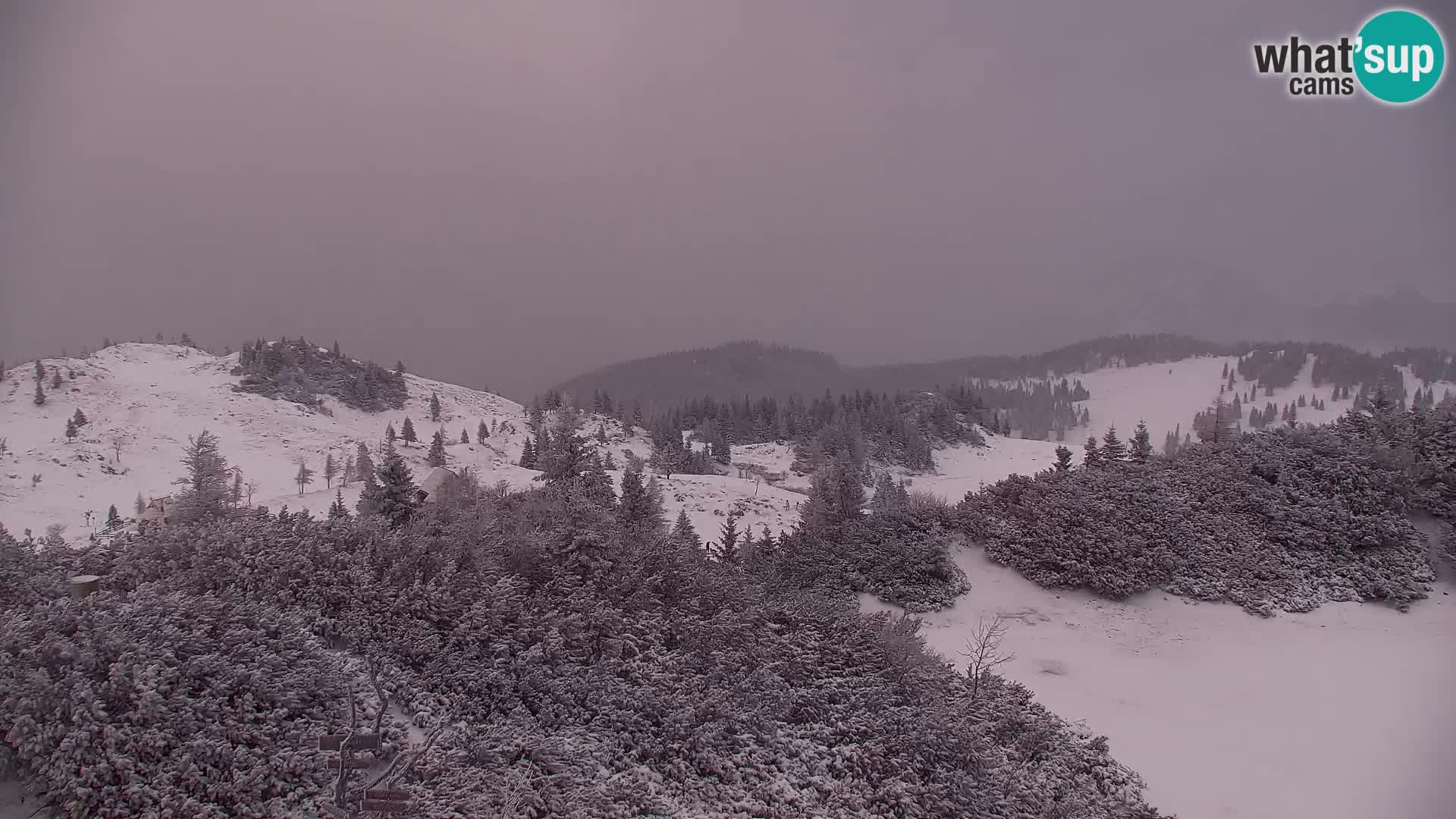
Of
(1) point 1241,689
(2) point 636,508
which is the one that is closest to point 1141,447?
(1) point 1241,689

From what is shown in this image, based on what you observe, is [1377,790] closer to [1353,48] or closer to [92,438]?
[1353,48]

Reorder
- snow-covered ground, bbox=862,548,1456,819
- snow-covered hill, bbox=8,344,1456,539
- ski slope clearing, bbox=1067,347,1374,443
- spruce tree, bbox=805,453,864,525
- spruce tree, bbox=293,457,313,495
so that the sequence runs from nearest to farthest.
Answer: snow-covered ground, bbox=862,548,1456,819
spruce tree, bbox=805,453,864,525
snow-covered hill, bbox=8,344,1456,539
spruce tree, bbox=293,457,313,495
ski slope clearing, bbox=1067,347,1374,443

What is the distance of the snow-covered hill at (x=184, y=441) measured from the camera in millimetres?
41094

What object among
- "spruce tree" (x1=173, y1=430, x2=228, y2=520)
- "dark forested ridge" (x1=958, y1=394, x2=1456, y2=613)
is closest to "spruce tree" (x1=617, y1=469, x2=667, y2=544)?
"spruce tree" (x1=173, y1=430, x2=228, y2=520)

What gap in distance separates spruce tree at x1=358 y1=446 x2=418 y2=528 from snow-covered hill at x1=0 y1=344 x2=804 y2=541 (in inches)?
824

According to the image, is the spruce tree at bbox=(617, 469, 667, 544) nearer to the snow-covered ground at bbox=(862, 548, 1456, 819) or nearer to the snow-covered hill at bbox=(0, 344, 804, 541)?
the snow-covered ground at bbox=(862, 548, 1456, 819)

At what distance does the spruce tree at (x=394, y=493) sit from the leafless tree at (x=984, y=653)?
1474 centimetres

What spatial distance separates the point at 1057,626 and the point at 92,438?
75007mm

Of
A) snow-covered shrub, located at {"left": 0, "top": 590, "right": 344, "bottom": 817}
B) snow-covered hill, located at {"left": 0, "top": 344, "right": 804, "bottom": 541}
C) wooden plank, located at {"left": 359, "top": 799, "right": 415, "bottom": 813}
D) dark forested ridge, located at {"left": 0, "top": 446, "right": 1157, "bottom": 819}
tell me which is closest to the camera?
wooden plank, located at {"left": 359, "top": 799, "right": 415, "bottom": 813}

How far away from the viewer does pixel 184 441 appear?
5831 centimetres

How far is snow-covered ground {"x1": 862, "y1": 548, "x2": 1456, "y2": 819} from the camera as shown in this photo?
10.4 m

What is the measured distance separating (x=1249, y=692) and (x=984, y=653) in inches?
221

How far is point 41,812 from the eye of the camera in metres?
5.58

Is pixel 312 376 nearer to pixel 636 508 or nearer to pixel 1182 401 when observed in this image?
pixel 636 508
